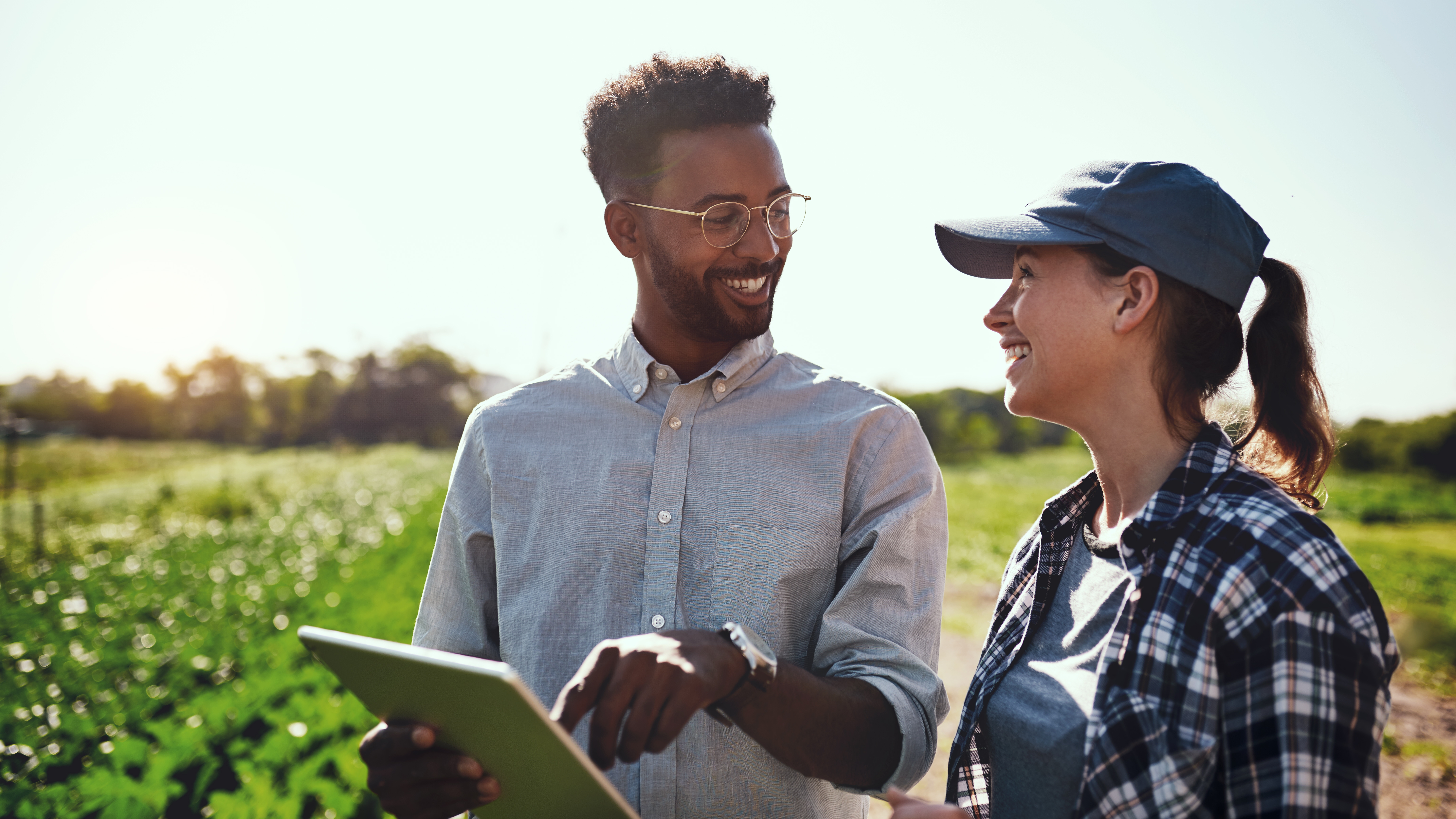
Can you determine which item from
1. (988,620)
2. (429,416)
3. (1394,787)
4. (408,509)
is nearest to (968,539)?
(988,620)

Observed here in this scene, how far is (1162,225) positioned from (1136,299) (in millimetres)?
154

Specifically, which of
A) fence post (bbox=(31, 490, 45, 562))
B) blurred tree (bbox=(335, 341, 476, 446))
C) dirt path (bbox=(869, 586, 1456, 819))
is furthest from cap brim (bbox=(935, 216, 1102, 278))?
blurred tree (bbox=(335, 341, 476, 446))

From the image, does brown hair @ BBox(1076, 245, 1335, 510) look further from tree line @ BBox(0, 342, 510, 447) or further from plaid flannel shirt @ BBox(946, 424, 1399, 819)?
tree line @ BBox(0, 342, 510, 447)

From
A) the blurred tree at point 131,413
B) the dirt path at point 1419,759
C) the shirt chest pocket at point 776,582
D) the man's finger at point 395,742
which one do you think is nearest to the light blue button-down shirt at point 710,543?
the shirt chest pocket at point 776,582

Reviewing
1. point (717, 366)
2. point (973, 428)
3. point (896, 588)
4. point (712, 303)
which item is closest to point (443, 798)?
point (896, 588)

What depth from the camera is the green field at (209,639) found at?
124 inches

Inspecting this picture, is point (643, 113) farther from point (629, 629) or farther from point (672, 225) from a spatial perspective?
point (629, 629)

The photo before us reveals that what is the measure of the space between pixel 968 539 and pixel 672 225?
65.2 feet

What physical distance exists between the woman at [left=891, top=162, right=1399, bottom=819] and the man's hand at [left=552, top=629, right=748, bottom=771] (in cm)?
52

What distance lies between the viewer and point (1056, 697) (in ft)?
5.46

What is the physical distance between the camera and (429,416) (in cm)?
5791

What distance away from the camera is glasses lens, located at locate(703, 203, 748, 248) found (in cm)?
211

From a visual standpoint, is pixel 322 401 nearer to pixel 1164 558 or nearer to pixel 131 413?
pixel 131 413

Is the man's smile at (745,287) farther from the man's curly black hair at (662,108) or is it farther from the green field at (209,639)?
the green field at (209,639)
